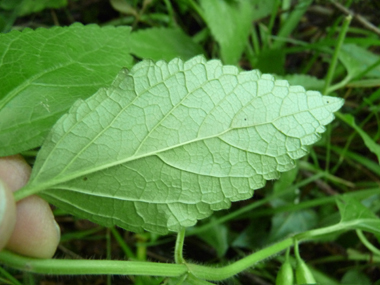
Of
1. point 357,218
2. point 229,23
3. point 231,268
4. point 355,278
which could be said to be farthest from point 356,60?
point 231,268

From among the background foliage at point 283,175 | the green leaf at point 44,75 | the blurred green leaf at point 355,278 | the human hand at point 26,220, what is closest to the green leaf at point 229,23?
the background foliage at point 283,175

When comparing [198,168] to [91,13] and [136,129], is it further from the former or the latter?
[91,13]

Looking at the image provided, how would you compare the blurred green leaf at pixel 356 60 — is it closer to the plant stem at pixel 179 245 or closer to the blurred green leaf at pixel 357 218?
the blurred green leaf at pixel 357 218

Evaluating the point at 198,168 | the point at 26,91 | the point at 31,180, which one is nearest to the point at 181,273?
the point at 198,168

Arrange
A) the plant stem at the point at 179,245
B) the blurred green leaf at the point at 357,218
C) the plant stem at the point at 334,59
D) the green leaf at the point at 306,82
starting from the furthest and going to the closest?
the green leaf at the point at 306,82 → the plant stem at the point at 334,59 → the blurred green leaf at the point at 357,218 → the plant stem at the point at 179,245

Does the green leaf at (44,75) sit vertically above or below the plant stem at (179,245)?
above
